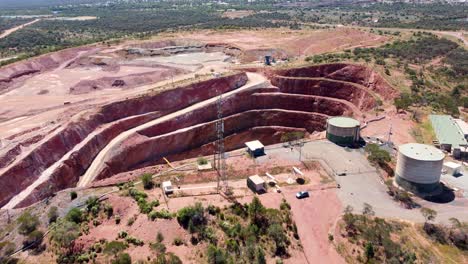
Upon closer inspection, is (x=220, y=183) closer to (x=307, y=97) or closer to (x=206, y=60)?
(x=307, y=97)

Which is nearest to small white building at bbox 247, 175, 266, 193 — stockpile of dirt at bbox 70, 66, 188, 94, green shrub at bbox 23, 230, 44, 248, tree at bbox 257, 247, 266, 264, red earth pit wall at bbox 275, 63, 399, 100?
tree at bbox 257, 247, 266, 264

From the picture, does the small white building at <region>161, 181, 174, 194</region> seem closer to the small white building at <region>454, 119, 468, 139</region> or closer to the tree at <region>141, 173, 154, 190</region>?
the tree at <region>141, 173, 154, 190</region>

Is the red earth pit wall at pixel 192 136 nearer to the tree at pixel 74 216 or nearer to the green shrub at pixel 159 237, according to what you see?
the tree at pixel 74 216

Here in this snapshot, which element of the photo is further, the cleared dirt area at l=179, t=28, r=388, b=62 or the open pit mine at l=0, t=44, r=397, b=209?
the cleared dirt area at l=179, t=28, r=388, b=62

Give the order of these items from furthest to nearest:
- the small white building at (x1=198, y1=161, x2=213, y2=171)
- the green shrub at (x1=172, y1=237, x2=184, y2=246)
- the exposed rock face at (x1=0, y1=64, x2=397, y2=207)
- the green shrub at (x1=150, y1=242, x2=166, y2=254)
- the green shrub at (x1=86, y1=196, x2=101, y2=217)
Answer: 1. the exposed rock face at (x1=0, y1=64, x2=397, y2=207)
2. the small white building at (x1=198, y1=161, x2=213, y2=171)
3. the green shrub at (x1=86, y1=196, x2=101, y2=217)
4. the green shrub at (x1=172, y1=237, x2=184, y2=246)
5. the green shrub at (x1=150, y1=242, x2=166, y2=254)

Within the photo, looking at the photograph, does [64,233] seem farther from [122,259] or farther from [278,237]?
[278,237]

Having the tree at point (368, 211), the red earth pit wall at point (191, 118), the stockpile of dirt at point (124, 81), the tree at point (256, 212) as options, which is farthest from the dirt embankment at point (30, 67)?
the tree at point (368, 211)

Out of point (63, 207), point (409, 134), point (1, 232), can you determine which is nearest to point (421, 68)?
point (409, 134)

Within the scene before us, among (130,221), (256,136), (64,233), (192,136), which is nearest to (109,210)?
(130,221)
